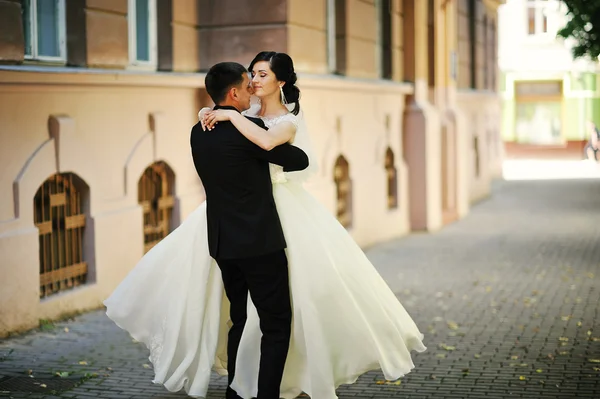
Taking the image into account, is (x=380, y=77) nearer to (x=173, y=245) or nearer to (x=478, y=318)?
(x=478, y=318)

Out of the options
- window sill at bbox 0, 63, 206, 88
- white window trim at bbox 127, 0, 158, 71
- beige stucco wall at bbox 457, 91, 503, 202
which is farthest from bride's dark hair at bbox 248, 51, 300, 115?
beige stucco wall at bbox 457, 91, 503, 202

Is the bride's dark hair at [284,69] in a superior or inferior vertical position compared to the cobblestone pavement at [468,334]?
superior

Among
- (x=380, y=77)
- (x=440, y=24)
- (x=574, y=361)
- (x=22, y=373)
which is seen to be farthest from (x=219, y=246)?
(x=440, y=24)

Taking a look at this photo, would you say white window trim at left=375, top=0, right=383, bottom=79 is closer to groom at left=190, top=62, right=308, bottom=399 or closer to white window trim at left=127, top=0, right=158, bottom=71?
white window trim at left=127, top=0, right=158, bottom=71

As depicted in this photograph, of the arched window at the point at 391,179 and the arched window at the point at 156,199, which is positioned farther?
the arched window at the point at 391,179

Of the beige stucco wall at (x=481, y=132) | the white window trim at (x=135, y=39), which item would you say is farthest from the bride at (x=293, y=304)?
the beige stucco wall at (x=481, y=132)

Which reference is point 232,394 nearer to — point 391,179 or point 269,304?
point 269,304

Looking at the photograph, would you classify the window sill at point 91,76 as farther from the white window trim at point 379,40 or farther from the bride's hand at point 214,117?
the white window trim at point 379,40

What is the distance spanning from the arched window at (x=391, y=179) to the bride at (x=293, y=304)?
1109 cm

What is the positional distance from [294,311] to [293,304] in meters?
0.04

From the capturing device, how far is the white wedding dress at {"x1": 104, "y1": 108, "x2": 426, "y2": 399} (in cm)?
591

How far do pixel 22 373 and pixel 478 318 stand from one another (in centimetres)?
416

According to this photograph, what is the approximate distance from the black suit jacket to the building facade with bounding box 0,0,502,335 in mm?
3318

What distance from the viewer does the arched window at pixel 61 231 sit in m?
9.23
